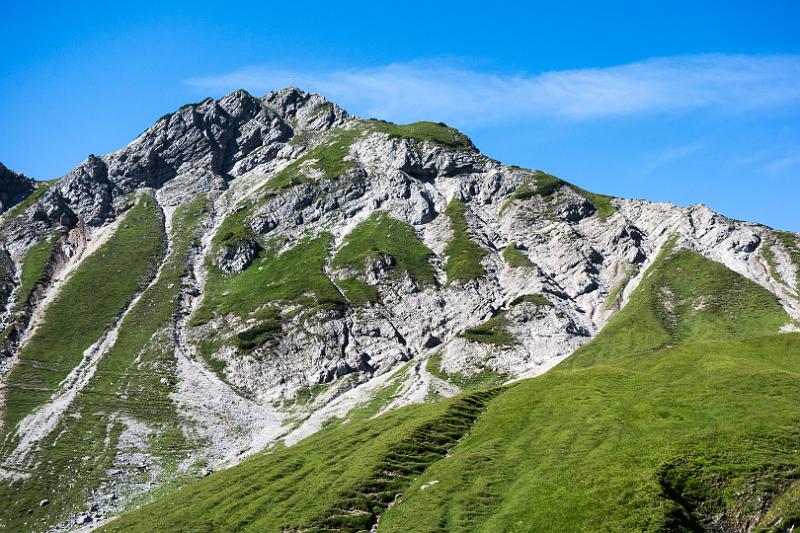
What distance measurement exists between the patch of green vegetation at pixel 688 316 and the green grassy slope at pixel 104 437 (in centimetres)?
10049

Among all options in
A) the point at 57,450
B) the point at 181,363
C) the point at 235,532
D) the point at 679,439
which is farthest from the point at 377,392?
the point at 679,439

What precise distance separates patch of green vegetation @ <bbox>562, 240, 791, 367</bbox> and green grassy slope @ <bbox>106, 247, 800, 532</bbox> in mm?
42000

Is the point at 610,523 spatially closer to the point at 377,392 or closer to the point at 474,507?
the point at 474,507

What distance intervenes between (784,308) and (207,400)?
153 m

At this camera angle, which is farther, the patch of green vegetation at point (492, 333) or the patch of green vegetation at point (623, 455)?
the patch of green vegetation at point (492, 333)

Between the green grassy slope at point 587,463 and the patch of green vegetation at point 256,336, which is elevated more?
the patch of green vegetation at point 256,336

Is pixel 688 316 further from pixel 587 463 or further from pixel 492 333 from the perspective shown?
pixel 587 463

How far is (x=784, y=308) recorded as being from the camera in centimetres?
17100

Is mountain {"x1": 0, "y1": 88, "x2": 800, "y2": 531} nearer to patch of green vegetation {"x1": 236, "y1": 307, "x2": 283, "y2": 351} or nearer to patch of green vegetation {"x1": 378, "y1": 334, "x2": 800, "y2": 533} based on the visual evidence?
patch of green vegetation {"x1": 378, "y1": 334, "x2": 800, "y2": 533}

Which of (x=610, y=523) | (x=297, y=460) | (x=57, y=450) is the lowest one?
(x=610, y=523)

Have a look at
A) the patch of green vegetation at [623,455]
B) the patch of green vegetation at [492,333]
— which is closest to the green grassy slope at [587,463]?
the patch of green vegetation at [623,455]

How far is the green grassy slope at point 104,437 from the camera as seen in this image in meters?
119

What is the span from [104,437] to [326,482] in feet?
256

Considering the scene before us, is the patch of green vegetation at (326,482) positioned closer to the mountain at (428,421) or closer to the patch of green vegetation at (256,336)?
the mountain at (428,421)
